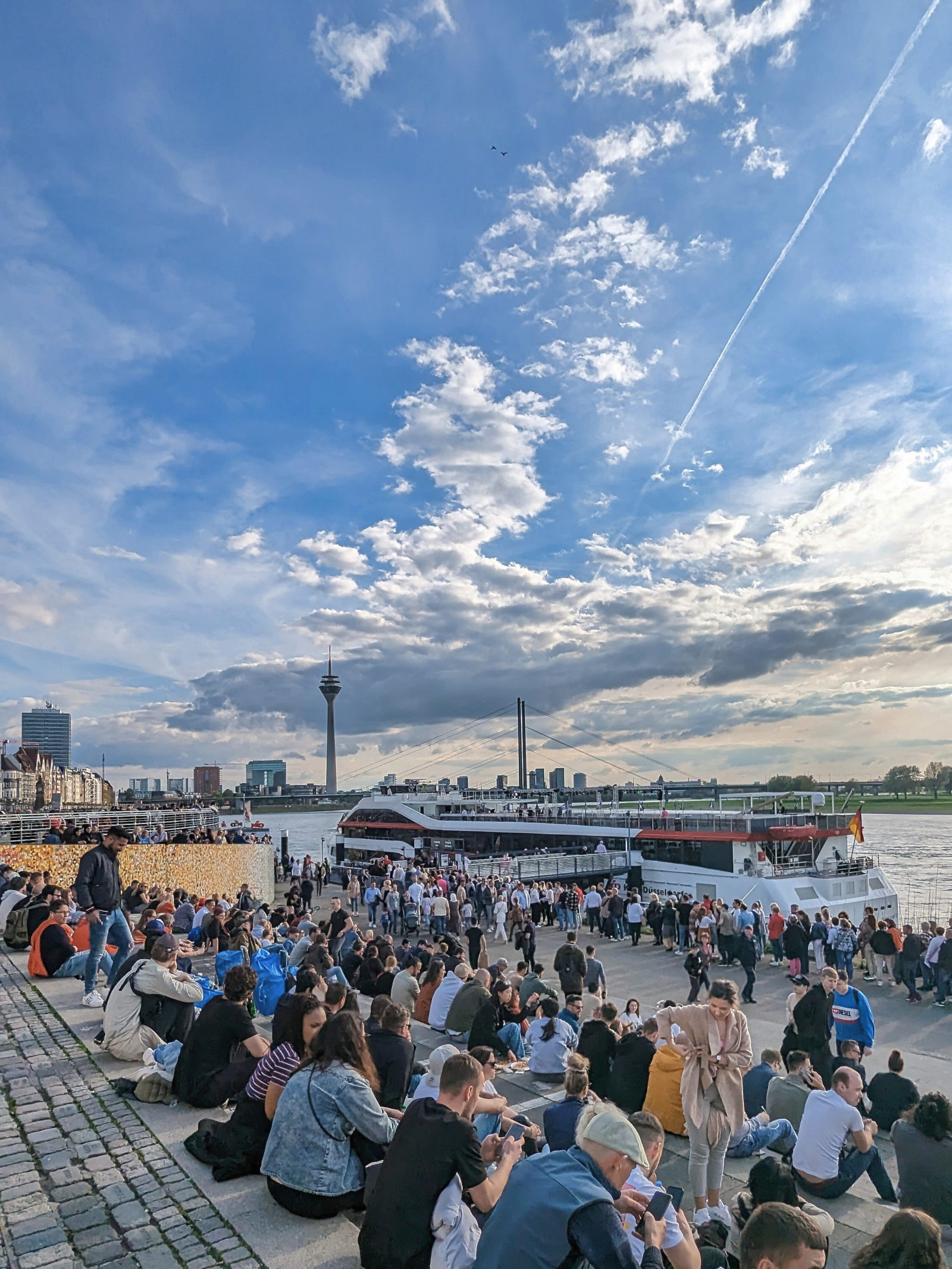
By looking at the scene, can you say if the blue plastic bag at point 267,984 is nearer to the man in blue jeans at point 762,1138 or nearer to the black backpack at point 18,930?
the black backpack at point 18,930

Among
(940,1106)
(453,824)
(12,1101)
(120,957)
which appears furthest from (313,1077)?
(453,824)

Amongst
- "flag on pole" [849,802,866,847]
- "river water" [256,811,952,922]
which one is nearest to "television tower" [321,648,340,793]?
"river water" [256,811,952,922]

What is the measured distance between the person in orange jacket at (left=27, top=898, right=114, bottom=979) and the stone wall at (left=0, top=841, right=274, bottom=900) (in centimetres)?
503

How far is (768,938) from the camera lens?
57.6 feet

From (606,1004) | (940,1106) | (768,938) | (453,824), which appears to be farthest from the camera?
(453,824)

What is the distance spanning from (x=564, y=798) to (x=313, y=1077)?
6601 centimetres

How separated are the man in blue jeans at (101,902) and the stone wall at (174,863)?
243 inches

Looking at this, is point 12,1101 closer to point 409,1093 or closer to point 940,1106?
point 409,1093

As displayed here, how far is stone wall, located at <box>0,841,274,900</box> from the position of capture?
1883cm

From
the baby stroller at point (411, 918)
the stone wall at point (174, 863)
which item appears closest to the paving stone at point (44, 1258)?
the stone wall at point (174, 863)

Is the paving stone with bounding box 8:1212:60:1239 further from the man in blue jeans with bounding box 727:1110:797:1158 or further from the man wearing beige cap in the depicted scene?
the man in blue jeans with bounding box 727:1110:797:1158

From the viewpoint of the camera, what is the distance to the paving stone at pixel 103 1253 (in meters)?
3.70

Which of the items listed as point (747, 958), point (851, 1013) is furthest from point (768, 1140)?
point (747, 958)

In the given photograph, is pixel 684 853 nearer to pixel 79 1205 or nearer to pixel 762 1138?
pixel 762 1138
